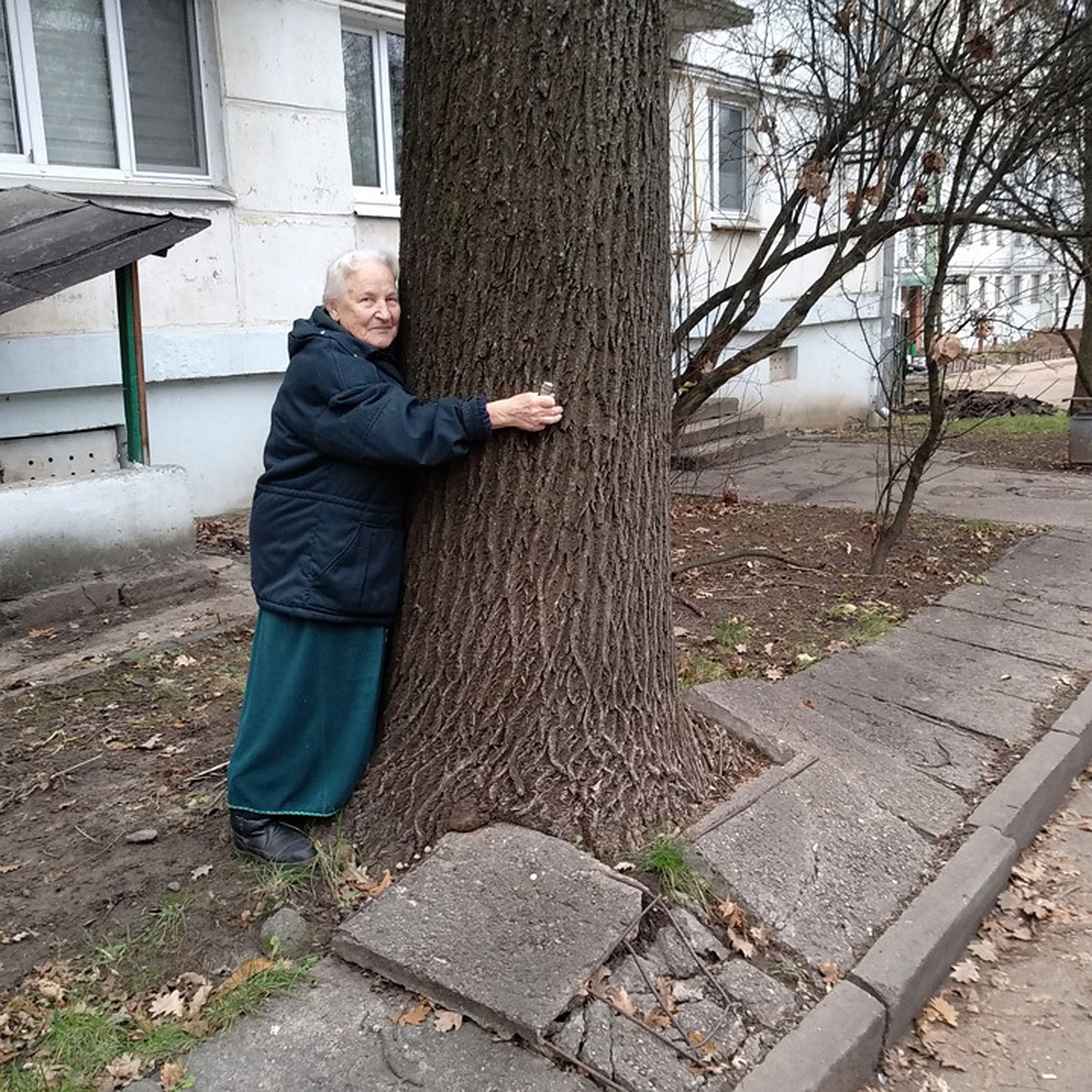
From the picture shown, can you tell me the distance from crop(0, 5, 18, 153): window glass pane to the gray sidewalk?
5.61 metres

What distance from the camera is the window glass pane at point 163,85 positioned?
23.3 ft

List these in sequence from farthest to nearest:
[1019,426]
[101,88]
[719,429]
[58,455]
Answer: [1019,426] → [719,429] → [101,88] → [58,455]

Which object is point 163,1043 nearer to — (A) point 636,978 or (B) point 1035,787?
(A) point 636,978

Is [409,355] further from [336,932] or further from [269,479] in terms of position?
[336,932]

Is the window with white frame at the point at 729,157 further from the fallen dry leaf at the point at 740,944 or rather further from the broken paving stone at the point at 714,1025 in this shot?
the broken paving stone at the point at 714,1025

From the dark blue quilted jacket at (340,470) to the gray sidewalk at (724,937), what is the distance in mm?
780

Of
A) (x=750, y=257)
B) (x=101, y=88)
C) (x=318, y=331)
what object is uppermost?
(x=101, y=88)

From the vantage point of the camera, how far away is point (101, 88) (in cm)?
696

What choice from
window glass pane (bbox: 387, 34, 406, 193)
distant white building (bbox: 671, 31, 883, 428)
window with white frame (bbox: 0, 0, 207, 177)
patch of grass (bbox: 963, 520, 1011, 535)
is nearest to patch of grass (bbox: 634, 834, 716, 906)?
patch of grass (bbox: 963, 520, 1011, 535)

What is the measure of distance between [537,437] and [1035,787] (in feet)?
7.47

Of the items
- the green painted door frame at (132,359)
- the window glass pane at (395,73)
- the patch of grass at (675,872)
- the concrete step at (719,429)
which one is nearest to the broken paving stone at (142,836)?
the patch of grass at (675,872)

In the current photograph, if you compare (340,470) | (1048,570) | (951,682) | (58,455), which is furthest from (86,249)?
(1048,570)

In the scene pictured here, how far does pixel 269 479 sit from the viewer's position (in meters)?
2.86

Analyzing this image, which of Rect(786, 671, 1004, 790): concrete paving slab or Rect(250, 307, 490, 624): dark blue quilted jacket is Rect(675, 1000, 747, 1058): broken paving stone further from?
Rect(786, 671, 1004, 790): concrete paving slab
